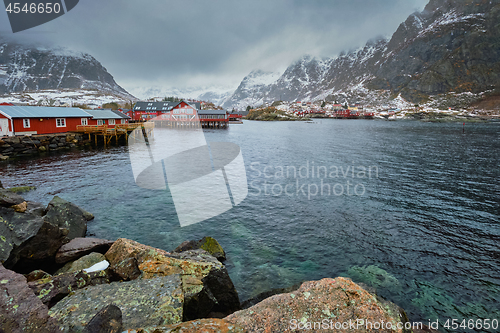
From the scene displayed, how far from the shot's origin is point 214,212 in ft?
56.9

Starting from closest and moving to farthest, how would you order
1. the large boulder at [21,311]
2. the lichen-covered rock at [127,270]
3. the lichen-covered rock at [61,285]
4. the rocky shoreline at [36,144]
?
the large boulder at [21,311] < the lichen-covered rock at [61,285] < the lichen-covered rock at [127,270] < the rocky shoreline at [36,144]

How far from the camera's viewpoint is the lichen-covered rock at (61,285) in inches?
221

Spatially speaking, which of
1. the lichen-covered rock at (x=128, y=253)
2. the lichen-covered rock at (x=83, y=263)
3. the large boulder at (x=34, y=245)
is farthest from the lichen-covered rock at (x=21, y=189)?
the lichen-covered rock at (x=128, y=253)

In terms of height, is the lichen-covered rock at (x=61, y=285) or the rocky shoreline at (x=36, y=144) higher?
the rocky shoreline at (x=36, y=144)

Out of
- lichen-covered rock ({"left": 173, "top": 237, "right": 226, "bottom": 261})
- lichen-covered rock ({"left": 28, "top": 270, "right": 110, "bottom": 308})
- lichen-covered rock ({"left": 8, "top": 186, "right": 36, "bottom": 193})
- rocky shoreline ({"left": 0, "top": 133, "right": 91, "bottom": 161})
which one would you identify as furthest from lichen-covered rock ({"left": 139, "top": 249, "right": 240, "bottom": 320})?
rocky shoreline ({"left": 0, "top": 133, "right": 91, "bottom": 161})

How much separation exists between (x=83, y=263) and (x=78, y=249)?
1.37 metres

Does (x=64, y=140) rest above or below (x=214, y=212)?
above

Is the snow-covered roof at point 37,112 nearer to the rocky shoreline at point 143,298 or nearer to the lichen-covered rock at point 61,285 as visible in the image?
the rocky shoreline at point 143,298

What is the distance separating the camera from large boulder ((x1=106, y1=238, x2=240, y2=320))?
6.84 metres

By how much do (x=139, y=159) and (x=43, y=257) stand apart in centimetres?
3039

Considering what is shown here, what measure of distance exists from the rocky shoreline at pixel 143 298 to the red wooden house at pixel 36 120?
141ft

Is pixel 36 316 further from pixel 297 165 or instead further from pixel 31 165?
pixel 31 165

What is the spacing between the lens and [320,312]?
15.5ft

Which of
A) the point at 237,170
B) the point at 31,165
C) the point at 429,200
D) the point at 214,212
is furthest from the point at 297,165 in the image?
the point at 31,165
